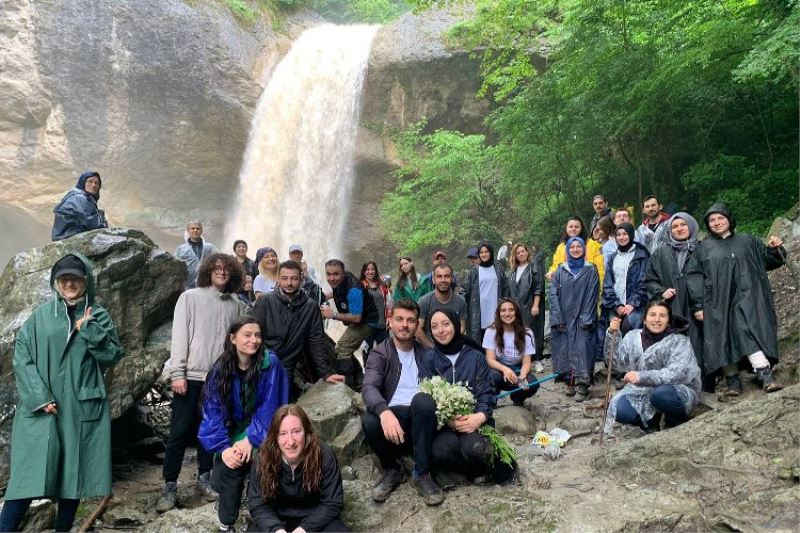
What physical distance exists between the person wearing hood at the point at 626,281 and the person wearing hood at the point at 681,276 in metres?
0.33

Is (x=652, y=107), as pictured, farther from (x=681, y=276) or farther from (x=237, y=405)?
(x=237, y=405)

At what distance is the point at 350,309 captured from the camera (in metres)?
6.48

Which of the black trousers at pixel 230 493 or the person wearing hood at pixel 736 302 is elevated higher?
the person wearing hood at pixel 736 302

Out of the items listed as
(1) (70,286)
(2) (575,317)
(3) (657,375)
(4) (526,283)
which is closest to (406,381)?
(3) (657,375)

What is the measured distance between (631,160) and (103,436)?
1144 centimetres

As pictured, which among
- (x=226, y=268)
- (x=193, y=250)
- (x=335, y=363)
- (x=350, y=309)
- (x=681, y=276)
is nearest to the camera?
(x=226, y=268)

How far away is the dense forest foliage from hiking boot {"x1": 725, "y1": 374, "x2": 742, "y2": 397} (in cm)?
336

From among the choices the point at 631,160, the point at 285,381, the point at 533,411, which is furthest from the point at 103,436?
the point at 631,160

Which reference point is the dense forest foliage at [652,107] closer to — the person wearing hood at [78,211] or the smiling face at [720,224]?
the smiling face at [720,224]

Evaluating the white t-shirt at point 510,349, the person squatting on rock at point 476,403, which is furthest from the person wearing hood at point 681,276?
the person squatting on rock at point 476,403

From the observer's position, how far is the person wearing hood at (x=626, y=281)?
19.7ft

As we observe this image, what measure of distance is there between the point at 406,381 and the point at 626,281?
328 cm

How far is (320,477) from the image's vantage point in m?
3.21

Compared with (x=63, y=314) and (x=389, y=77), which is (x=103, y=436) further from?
(x=389, y=77)
